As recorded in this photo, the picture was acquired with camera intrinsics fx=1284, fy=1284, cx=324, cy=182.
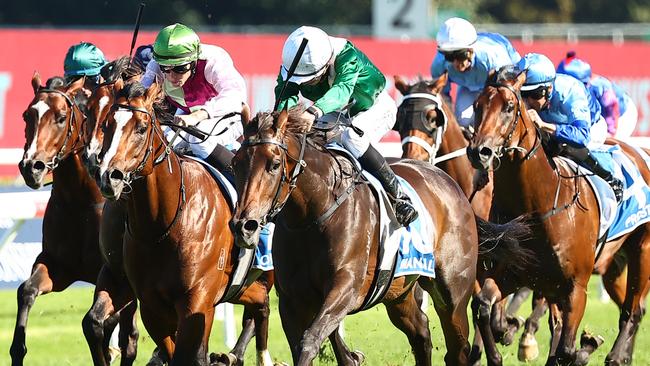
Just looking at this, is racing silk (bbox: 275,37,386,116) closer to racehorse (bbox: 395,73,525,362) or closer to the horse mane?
the horse mane

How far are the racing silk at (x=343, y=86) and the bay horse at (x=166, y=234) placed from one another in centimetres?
57

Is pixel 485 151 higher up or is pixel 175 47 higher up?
pixel 175 47

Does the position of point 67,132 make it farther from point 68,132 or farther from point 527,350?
point 527,350

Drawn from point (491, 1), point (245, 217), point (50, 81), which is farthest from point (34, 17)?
point (245, 217)

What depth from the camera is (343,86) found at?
5723mm

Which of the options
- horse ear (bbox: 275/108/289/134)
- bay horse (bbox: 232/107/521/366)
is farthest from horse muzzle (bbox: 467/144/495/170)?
horse ear (bbox: 275/108/289/134)

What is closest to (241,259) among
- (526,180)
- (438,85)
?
(526,180)

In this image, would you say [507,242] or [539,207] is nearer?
[507,242]

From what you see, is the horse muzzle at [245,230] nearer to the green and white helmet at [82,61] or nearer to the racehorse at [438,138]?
the green and white helmet at [82,61]

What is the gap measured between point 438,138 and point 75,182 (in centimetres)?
228

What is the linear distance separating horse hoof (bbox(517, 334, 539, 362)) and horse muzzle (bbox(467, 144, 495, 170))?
182cm

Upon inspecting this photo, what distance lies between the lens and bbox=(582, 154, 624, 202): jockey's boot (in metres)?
7.39

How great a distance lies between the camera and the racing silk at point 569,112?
7039 mm

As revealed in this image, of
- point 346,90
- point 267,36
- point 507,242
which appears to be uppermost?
point 346,90
